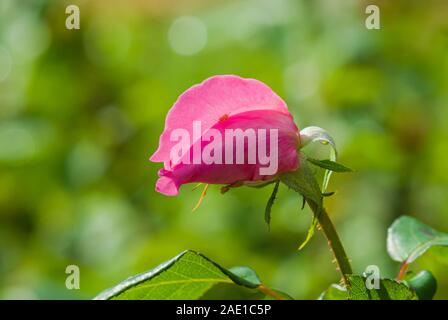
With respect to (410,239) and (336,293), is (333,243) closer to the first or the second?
(336,293)

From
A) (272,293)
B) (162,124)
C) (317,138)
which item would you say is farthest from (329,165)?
(162,124)

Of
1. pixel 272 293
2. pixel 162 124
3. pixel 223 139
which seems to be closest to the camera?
pixel 223 139

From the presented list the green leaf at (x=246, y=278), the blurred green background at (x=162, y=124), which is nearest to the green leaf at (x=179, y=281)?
the green leaf at (x=246, y=278)

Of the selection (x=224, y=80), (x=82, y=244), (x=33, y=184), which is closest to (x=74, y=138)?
(x=33, y=184)

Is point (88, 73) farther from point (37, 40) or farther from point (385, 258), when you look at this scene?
point (385, 258)

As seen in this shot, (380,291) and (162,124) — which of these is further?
(162,124)

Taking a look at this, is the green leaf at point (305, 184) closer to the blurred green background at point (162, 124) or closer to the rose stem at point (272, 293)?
the rose stem at point (272, 293)
